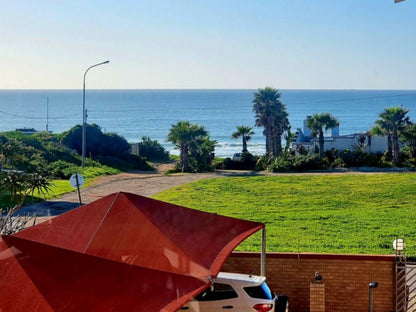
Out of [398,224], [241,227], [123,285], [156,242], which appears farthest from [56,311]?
[398,224]

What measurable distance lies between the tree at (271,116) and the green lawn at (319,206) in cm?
1487

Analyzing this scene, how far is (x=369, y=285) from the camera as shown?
12633 mm

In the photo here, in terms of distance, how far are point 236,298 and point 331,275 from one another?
11.1ft

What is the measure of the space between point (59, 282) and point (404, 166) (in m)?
37.9

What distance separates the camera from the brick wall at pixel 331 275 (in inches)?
537

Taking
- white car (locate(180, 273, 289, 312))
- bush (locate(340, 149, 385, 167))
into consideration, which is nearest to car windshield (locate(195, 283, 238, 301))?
white car (locate(180, 273, 289, 312))

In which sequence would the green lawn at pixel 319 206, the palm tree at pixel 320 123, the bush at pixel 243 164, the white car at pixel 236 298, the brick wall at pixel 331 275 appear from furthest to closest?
the palm tree at pixel 320 123, the bush at pixel 243 164, the green lawn at pixel 319 206, the brick wall at pixel 331 275, the white car at pixel 236 298

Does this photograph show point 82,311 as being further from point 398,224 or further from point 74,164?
point 74,164

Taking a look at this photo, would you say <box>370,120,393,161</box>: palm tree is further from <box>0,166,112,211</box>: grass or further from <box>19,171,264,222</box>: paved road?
<box>0,166,112,211</box>: grass

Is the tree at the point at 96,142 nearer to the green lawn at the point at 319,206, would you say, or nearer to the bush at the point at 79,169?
the bush at the point at 79,169

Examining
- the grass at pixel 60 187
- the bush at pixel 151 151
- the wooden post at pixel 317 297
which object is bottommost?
the wooden post at pixel 317 297

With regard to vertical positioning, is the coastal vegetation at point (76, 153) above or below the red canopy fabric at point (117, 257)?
above

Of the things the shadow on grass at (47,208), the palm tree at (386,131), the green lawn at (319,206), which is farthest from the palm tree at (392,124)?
the shadow on grass at (47,208)

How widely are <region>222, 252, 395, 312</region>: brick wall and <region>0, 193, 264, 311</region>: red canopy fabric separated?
3.10 meters
